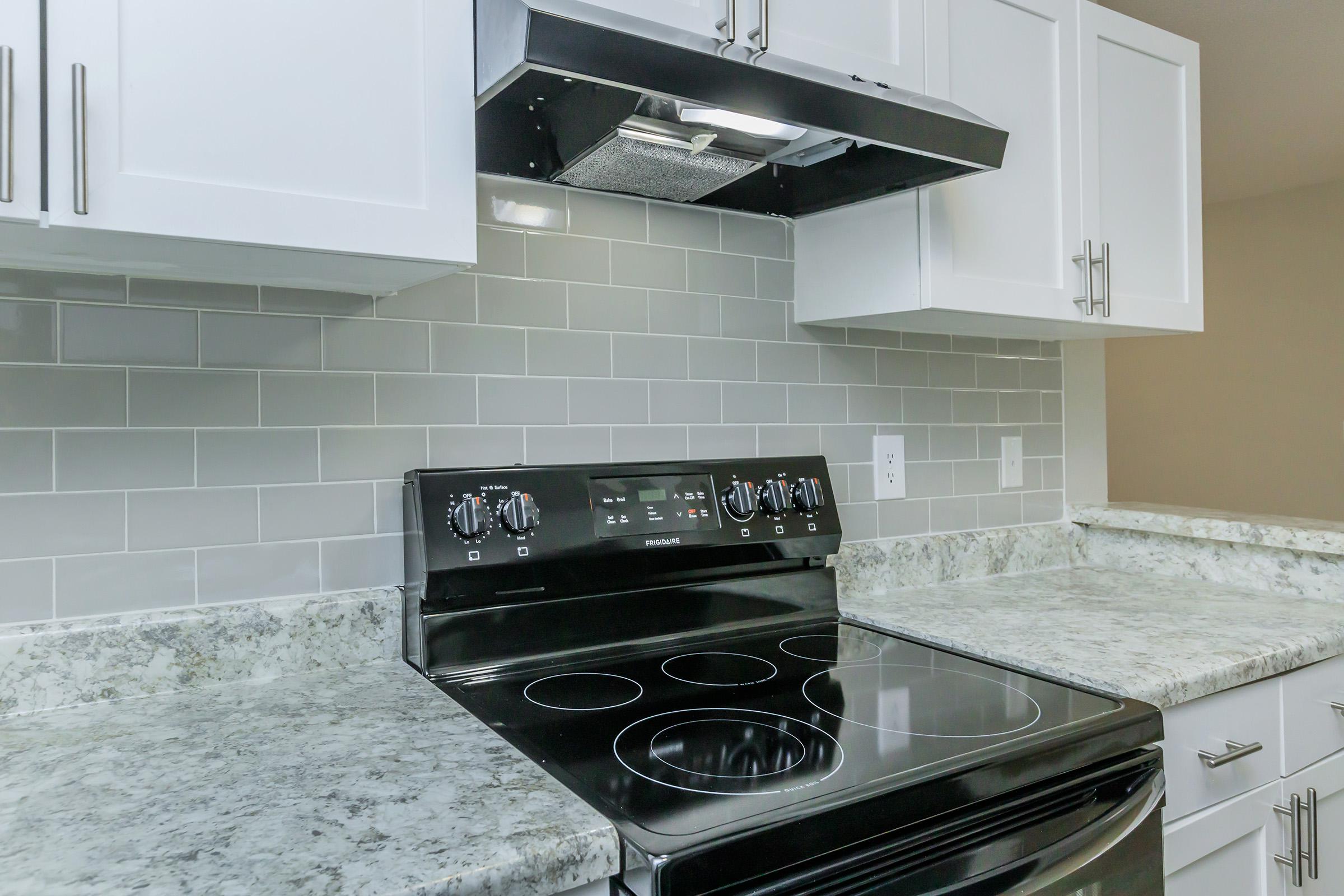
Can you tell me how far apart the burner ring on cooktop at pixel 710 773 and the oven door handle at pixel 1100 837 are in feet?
0.84

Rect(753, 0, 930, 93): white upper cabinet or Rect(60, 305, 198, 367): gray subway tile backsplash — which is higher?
Rect(753, 0, 930, 93): white upper cabinet

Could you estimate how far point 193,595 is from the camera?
1207mm

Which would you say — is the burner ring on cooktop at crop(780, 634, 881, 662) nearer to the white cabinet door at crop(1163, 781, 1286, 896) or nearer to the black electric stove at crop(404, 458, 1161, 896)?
the black electric stove at crop(404, 458, 1161, 896)

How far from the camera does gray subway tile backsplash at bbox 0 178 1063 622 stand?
3.73ft

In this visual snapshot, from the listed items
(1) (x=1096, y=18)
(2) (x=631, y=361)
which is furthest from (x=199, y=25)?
(1) (x=1096, y=18)

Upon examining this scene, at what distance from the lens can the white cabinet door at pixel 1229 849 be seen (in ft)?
4.10

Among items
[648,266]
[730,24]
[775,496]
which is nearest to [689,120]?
[730,24]

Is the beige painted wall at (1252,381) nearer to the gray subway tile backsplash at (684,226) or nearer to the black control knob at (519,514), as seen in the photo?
the gray subway tile backsplash at (684,226)

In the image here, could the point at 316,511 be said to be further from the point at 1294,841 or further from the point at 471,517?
the point at 1294,841

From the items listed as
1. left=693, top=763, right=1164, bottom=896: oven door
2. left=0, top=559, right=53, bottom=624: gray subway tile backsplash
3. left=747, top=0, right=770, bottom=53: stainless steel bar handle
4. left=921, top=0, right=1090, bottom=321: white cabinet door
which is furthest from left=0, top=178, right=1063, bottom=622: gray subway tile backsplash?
left=693, top=763, right=1164, bottom=896: oven door

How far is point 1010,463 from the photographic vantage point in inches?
82.7

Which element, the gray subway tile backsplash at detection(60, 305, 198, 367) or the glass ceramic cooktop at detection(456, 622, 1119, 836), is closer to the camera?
the glass ceramic cooktop at detection(456, 622, 1119, 836)

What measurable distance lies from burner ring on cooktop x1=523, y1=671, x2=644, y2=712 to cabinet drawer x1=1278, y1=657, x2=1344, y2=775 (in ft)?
3.39

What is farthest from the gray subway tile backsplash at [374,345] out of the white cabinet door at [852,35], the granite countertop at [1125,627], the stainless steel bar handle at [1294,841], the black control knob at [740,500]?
the stainless steel bar handle at [1294,841]
